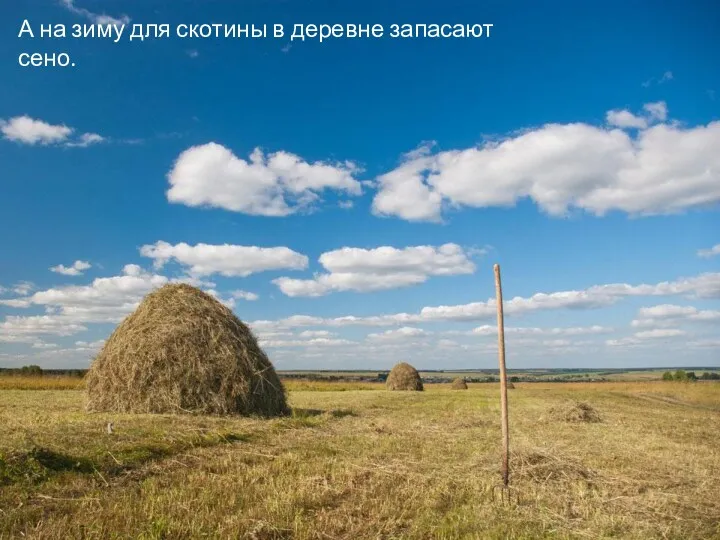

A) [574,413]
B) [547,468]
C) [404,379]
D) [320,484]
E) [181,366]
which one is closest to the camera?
[320,484]

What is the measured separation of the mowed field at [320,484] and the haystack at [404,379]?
116 ft

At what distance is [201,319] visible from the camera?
16.6m

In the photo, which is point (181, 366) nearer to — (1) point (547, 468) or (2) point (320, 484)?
(2) point (320, 484)

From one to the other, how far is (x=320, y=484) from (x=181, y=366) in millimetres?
8833

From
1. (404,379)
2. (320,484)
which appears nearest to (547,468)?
(320,484)

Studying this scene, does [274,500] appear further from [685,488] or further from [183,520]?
[685,488]

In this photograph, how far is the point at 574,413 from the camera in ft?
63.0

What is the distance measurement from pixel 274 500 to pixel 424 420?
11.5m

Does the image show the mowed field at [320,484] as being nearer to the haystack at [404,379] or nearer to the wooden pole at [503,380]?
the wooden pole at [503,380]

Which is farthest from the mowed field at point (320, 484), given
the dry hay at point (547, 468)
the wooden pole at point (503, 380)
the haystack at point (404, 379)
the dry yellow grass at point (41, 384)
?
the haystack at point (404, 379)

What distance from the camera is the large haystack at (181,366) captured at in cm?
1516

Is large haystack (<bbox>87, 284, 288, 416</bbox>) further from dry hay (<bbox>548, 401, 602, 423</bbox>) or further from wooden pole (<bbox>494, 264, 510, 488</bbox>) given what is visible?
dry hay (<bbox>548, 401, 602, 423</bbox>)

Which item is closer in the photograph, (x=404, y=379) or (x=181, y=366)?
(x=181, y=366)

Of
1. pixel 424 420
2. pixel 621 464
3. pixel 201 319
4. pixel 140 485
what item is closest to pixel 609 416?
pixel 424 420
